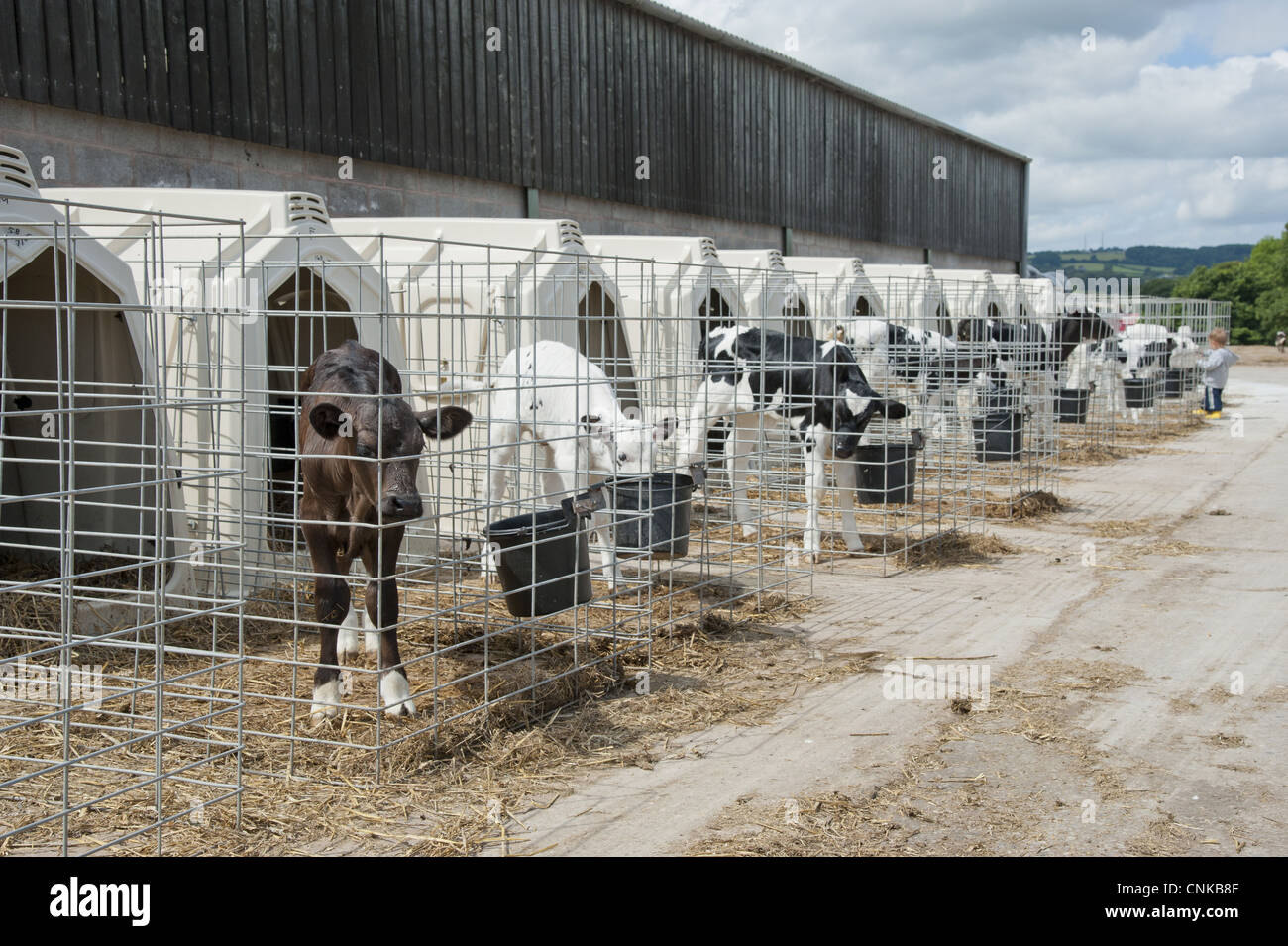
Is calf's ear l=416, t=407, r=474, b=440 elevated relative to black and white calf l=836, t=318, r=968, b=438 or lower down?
lower down

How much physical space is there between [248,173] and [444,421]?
354 inches

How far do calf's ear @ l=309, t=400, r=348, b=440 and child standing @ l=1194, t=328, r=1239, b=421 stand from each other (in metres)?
22.6

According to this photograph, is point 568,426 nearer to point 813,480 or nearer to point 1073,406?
point 813,480

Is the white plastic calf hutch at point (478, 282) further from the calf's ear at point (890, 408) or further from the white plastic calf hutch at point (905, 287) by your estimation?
the white plastic calf hutch at point (905, 287)

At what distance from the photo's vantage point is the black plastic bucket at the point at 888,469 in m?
9.85

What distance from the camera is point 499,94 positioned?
17.3 m

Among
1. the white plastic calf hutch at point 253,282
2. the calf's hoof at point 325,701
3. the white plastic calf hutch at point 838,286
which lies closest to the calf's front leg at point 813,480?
the white plastic calf hutch at point 253,282

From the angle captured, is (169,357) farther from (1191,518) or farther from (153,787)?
(1191,518)

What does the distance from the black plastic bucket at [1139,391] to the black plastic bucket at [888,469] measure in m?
13.6

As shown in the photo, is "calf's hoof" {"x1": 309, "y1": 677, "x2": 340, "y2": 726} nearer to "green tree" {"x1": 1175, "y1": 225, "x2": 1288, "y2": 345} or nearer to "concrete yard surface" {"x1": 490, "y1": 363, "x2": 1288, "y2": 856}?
"concrete yard surface" {"x1": 490, "y1": 363, "x2": 1288, "y2": 856}

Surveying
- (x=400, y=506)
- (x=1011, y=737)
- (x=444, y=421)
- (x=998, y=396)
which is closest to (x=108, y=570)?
(x=400, y=506)

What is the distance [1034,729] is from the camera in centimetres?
579

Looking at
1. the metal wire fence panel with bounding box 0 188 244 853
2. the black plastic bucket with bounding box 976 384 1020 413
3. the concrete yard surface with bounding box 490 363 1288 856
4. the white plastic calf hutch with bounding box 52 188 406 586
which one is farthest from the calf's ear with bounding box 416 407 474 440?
the black plastic bucket with bounding box 976 384 1020 413

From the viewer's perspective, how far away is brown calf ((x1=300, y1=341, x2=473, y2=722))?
16.6 ft
